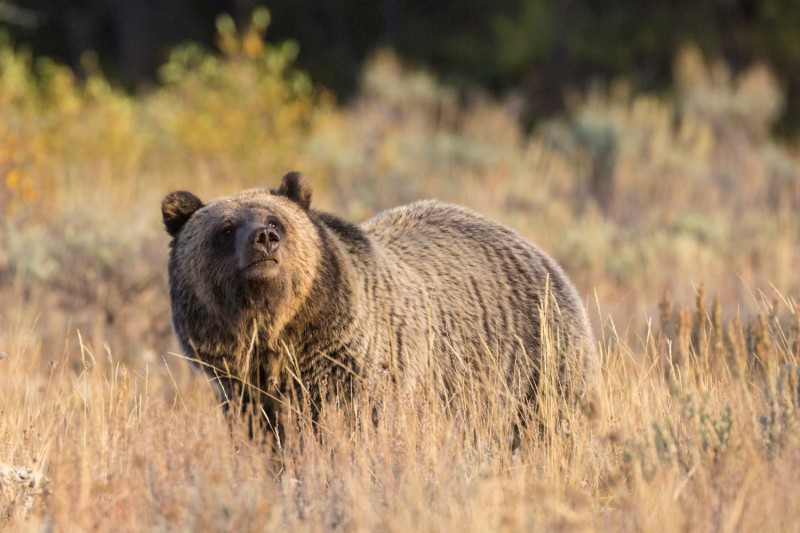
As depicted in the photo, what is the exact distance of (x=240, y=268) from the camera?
5.12 metres

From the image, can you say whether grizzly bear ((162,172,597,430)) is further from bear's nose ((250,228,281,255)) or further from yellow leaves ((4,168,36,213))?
yellow leaves ((4,168,36,213))

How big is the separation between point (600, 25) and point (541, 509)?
2246 cm

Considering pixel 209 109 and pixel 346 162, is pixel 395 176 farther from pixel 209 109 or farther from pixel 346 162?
pixel 209 109

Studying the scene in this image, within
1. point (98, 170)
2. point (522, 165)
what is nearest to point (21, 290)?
point (98, 170)

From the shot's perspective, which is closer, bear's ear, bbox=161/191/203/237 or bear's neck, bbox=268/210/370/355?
bear's neck, bbox=268/210/370/355

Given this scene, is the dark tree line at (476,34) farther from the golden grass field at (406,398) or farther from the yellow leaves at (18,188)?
the yellow leaves at (18,188)

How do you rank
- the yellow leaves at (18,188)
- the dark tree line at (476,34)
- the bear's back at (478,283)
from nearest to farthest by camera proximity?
1. the bear's back at (478,283)
2. the yellow leaves at (18,188)
3. the dark tree line at (476,34)

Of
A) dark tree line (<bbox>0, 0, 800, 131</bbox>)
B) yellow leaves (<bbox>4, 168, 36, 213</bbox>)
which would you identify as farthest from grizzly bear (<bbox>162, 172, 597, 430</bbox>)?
dark tree line (<bbox>0, 0, 800, 131</bbox>)

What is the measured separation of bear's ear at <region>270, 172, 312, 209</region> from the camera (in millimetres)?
5742

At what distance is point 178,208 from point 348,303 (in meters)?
1.04

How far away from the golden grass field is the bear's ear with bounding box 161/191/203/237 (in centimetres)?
79

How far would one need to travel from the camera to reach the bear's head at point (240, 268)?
510cm

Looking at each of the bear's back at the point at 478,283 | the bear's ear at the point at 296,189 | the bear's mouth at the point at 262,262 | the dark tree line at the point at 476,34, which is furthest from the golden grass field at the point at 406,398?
the dark tree line at the point at 476,34

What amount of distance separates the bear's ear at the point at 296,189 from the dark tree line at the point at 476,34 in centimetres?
1469
